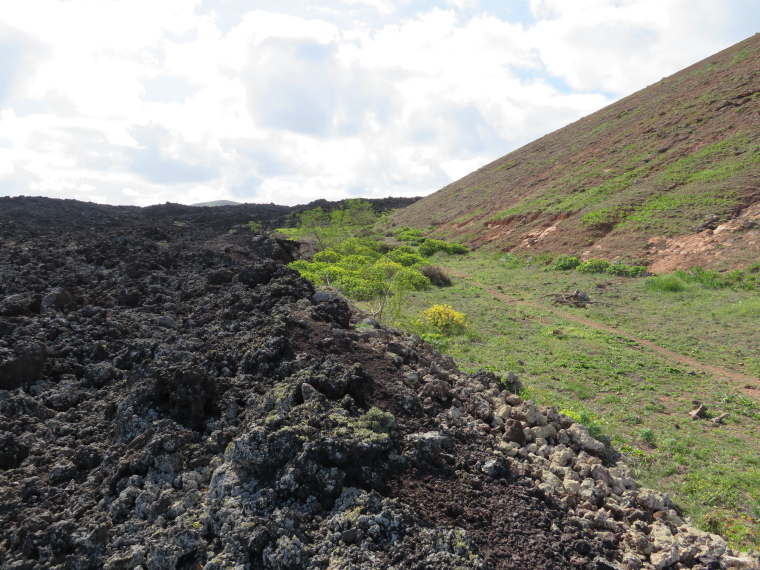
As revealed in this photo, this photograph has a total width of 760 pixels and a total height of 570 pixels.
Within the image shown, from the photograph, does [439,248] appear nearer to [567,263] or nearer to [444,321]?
[567,263]

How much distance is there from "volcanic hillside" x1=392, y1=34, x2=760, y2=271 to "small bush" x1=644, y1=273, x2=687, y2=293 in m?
2.26

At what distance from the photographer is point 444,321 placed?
14172 mm

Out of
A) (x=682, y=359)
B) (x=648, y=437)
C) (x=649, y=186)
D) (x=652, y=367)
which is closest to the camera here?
(x=648, y=437)

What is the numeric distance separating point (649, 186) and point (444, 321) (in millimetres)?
21778

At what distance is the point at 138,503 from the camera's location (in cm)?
418

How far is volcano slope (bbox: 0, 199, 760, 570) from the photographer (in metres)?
3.86

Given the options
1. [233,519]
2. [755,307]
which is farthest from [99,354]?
[755,307]

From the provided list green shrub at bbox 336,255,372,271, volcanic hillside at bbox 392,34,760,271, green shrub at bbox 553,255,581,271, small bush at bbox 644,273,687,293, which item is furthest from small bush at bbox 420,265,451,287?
small bush at bbox 644,273,687,293

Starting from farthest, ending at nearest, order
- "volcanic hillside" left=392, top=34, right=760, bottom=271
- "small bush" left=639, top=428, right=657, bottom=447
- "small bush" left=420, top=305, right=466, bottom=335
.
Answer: "volcanic hillside" left=392, top=34, right=760, bottom=271 → "small bush" left=420, top=305, right=466, bottom=335 → "small bush" left=639, top=428, right=657, bottom=447

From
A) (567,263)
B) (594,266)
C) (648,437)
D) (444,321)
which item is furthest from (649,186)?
(648,437)

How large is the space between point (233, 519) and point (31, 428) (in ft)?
9.90

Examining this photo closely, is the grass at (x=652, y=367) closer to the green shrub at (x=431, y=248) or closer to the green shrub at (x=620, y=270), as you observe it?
the green shrub at (x=620, y=270)

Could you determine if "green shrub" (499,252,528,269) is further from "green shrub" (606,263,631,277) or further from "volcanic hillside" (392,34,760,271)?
"green shrub" (606,263,631,277)

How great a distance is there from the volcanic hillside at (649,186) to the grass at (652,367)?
4642mm
